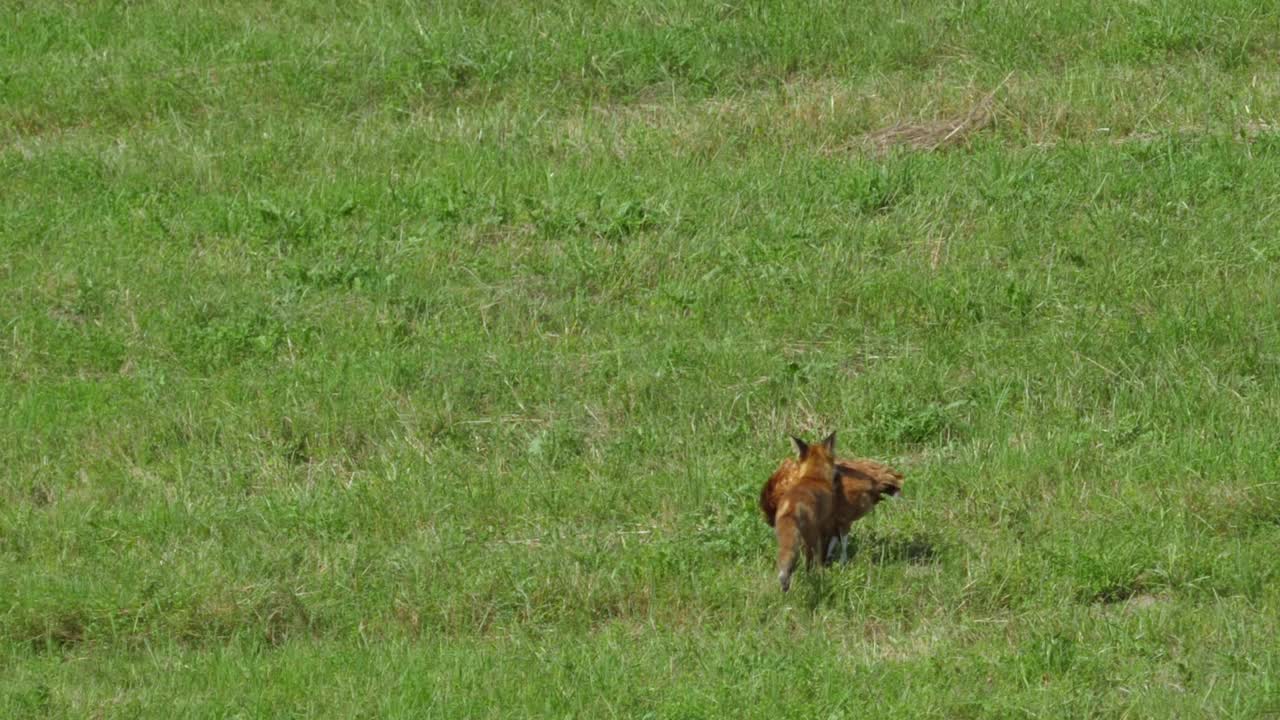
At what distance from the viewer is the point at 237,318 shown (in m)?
12.6

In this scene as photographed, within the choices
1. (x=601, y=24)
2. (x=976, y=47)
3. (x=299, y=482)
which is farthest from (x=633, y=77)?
(x=299, y=482)

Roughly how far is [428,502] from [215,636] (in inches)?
56.9

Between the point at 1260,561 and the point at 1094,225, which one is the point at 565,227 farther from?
the point at 1260,561

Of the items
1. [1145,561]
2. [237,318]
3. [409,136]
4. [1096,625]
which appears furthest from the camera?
[409,136]

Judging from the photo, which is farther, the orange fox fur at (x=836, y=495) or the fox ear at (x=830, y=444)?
the fox ear at (x=830, y=444)

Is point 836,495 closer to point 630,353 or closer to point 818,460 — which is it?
point 818,460

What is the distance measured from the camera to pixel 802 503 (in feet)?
29.8

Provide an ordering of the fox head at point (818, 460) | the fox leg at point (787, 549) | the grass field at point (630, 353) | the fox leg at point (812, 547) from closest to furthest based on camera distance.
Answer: the grass field at point (630, 353), the fox leg at point (787, 549), the fox leg at point (812, 547), the fox head at point (818, 460)

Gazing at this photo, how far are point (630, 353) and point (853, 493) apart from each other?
2762 millimetres

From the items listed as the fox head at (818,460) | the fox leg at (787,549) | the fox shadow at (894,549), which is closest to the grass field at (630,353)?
the fox shadow at (894,549)

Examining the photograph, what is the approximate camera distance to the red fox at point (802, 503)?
9031 mm

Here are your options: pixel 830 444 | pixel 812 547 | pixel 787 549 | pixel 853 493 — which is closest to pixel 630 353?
pixel 830 444

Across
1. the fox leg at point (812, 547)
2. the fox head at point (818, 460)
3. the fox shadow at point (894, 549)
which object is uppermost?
the fox head at point (818, 460)

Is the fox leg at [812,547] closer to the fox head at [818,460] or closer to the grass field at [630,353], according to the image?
the grass field at [630,353]
